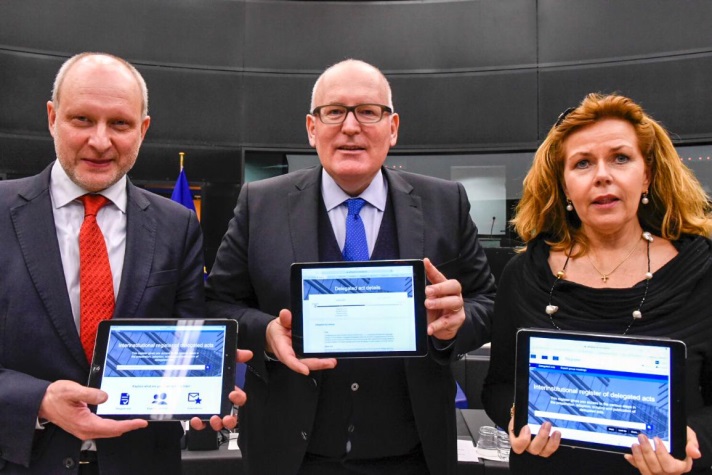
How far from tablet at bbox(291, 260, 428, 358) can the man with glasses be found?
1.9 inches

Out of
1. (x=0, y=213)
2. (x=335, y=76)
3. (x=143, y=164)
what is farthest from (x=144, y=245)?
(x=143, y=164)

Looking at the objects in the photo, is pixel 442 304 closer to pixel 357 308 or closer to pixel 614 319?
pixel 357 308

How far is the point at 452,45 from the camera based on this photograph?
6664mm

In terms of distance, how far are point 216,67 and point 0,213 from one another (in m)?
5.48

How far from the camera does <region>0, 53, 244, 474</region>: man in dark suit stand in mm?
1398

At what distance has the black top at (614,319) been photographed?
1442 mm

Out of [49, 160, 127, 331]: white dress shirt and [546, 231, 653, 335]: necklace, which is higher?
[49, 160, 127, 331]: white dress shirt

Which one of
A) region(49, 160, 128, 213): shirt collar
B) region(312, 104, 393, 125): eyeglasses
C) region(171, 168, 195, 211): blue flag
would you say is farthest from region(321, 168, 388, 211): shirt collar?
region(171, 168, 195, 211): blue flag

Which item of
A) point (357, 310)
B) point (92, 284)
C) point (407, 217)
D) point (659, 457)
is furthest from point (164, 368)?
point (659, 457)

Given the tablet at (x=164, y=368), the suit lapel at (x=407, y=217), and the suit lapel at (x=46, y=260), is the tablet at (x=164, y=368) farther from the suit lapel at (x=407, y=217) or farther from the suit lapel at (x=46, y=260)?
the suit lapel at (x=407, y=217)

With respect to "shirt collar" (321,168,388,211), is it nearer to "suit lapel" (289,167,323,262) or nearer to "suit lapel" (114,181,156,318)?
"suit lapel" (289,167,323,262)

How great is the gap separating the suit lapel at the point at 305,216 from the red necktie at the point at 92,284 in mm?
561

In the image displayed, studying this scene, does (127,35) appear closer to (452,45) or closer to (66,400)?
(452,45)

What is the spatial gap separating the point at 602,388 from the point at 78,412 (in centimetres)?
130
